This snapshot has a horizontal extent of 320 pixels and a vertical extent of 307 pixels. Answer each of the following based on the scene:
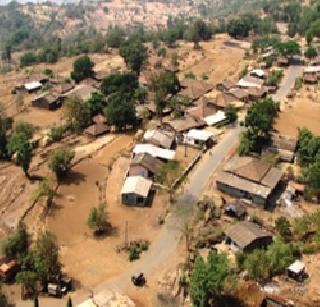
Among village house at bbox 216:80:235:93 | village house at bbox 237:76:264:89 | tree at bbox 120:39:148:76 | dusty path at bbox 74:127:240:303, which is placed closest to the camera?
Answer: dusty path at bbox 74:127:240:303

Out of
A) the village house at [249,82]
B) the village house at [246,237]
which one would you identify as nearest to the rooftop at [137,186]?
the village house at [246,237]

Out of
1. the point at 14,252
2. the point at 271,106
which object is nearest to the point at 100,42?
the point at 271,106

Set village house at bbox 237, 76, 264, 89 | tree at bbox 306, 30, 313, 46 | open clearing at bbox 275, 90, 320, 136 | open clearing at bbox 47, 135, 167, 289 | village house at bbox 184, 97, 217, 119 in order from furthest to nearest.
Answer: tree at bbox 306, 30, 313, 46, village house at bbox 237, 76, 264, 89, village house at bbox 184, 97, 217, 119, open clearing at bbox 275, 90, 320, 136, open clearing at bbox 47, 135, 167, 289

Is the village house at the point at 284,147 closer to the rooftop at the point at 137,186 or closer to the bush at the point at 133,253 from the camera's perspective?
the rooftop at the point at 137,186

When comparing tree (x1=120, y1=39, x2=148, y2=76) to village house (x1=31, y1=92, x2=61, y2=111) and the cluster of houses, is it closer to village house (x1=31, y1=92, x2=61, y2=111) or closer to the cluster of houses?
village house (x1=31, y1=92, x2=61, y2=111)

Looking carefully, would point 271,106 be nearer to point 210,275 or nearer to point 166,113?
point 166,113

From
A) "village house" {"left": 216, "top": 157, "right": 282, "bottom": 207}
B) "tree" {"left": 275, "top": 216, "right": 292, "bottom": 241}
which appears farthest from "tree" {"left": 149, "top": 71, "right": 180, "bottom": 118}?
"tree" {"left": 275, "top": 216, "right": 292, "bottom": 241}
